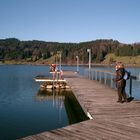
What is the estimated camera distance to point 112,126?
977 centimetres

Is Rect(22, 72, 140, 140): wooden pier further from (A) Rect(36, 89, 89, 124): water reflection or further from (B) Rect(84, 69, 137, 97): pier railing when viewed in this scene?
(A) Rect(36, 89, 89, 124): water reflection

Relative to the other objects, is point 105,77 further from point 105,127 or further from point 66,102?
point 105,127

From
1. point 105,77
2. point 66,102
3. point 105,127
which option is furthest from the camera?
point 105,77

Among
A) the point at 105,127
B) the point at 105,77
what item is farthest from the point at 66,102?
the point at 105,127

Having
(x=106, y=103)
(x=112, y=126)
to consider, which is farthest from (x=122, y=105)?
(x=112, y=126)

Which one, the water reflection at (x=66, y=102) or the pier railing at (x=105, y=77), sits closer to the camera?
the pier railing at (x=105, y=77)

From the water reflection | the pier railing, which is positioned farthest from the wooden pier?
the water reflection

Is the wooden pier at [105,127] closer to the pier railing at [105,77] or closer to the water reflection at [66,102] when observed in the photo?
the pier railing at [105,77]

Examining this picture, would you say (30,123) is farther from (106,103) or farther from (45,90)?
(45,90)

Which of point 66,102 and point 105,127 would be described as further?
point 66,102

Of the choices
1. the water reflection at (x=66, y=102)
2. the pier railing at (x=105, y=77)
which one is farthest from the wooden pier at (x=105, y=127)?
the water reflection at (x=66, y=102)

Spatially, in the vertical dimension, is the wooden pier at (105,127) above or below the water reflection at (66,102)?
above

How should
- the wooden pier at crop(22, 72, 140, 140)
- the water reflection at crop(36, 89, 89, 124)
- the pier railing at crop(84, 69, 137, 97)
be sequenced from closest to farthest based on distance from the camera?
the wooden pier at crop(22, 72, 140, 140), the pier railing at crop(84, 69, 137, 97), the water reflection at crop(36, 89, 89, 124)

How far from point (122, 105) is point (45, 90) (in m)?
20.6
